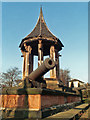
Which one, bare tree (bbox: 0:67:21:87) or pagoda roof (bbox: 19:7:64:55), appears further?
bare tree (bbox: 0:67:21:87)

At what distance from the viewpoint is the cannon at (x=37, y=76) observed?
632 cm

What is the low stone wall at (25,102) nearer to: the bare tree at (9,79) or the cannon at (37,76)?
the cannon at (37,76)

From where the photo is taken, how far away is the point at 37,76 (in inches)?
287

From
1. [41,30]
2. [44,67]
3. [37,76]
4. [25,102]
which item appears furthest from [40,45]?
[25,102]

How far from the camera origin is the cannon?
6.32 meters

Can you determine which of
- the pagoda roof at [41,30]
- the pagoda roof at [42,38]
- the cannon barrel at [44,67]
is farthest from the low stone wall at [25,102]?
the pagoda roof at [41,30]

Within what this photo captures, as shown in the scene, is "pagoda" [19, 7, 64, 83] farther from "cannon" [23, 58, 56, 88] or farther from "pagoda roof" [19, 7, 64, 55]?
"cannon" [23, 58, 56, 88]

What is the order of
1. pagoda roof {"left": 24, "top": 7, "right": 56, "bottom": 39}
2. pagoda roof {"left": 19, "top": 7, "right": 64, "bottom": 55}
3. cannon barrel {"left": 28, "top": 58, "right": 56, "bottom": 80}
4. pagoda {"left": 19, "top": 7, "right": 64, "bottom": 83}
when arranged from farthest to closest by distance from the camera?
pagoda roof {"left": 24, "top": 7, "right": 56, "bottom": 39} < pagoda roof {"left": 19, "top": 7, "right": 64, "bottom": 55} < pagoda {"left": 19, "top": 7, "right": 64, "bottom": 83} < cannon barrel {"left": 28, "top": 58, "right": 56, "bottom": 80}

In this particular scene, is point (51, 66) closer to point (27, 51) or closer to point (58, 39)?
point (27, 51)

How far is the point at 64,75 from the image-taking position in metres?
53.1

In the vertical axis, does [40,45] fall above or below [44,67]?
above

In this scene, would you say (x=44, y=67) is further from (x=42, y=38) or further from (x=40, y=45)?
(x=42, y=38)

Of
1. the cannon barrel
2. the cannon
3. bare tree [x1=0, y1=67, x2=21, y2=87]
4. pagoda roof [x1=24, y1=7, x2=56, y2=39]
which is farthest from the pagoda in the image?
bare tree [x1=0, y1=67, x2=21, y2=87]

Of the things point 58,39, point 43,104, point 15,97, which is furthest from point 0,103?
point 58,39
